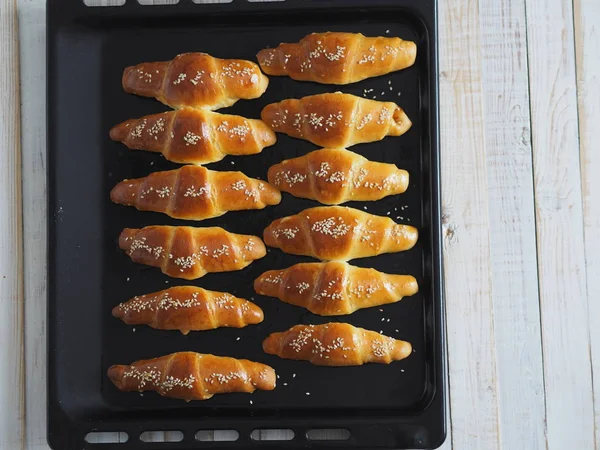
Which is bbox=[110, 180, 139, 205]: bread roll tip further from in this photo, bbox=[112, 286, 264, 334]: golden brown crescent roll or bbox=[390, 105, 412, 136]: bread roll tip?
bbox=[390, 105, 412, 136]: bread roll tip

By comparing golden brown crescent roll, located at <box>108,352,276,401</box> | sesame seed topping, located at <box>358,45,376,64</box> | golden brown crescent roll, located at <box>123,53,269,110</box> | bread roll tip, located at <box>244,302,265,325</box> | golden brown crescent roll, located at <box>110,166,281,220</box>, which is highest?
sesame seed topping, located at <box>358,45,376,64</box>

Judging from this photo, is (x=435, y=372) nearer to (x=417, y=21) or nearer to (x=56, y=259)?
(x=417, y=21)

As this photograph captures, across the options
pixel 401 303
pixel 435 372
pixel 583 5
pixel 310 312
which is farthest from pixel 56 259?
pixel 583 5

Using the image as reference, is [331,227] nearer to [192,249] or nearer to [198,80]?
[192,249]

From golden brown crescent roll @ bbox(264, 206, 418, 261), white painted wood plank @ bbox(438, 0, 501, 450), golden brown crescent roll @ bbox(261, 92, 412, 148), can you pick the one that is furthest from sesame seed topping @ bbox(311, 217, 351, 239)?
white painted wood plank @ bbox(438, 0, 501, 450)

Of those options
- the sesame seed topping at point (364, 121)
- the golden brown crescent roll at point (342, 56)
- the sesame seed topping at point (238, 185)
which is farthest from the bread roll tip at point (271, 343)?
the golden brown crescent roll at point (342, 56)

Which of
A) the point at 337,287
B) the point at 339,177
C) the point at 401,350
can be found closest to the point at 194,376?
the point at 337,287
